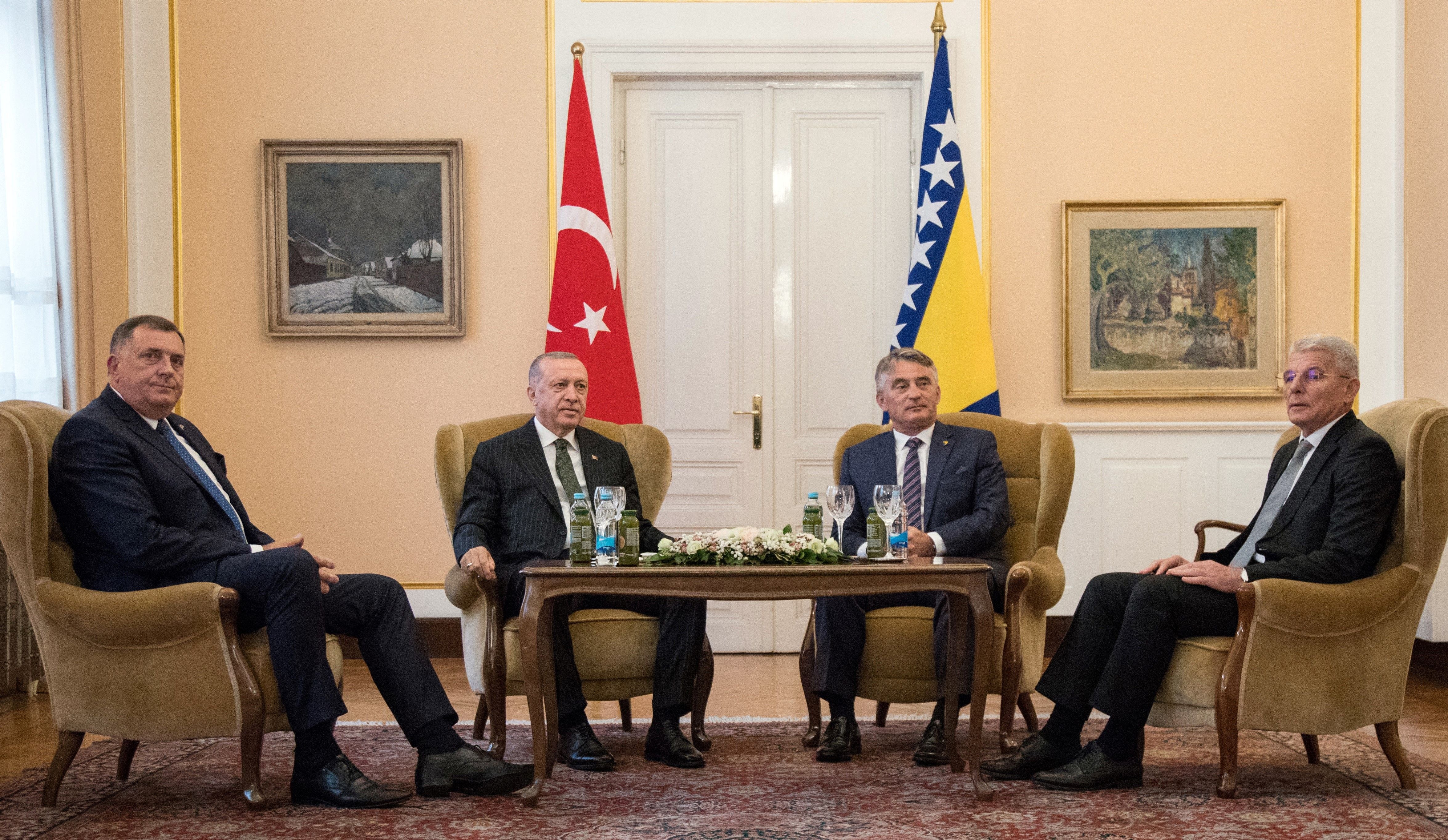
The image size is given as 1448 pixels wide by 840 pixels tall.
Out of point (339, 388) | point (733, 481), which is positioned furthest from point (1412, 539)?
point (339, 388)

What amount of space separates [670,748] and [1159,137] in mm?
3609

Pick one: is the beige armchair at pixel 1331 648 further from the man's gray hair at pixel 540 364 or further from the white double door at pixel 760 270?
the white double door at pixel 760 270

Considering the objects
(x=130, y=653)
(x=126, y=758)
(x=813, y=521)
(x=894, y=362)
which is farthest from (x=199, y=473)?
(x=894, y=362)

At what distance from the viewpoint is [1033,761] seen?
3.30 m

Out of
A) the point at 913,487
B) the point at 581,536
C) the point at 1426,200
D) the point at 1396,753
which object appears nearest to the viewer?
the point at 1396,753

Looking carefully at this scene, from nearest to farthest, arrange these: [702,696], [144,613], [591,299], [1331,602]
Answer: [144,613]
[1331,602]
[702,696]
[591,299]

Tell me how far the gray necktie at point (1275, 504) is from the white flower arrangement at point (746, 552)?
1.18 m

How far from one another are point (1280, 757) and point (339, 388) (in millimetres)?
4034

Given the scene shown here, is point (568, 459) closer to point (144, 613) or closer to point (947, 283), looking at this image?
point (144, 613)

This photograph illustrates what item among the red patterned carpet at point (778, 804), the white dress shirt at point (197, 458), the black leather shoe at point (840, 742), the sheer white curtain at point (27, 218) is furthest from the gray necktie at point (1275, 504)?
the sheer white curtain at point (27, 218)

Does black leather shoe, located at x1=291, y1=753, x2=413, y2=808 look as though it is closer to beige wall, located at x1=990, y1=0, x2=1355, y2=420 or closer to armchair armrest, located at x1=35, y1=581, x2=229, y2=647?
armchair armrest, located at x1=35, y1=581, x2=229, y2=647

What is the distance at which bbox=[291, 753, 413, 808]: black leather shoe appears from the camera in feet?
10.0

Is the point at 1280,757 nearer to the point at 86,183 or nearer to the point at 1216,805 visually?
the point at 1216,805

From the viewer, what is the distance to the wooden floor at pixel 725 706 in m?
3.85
